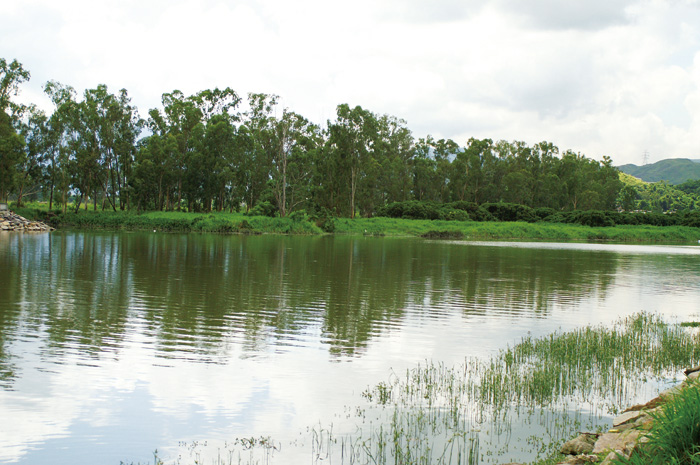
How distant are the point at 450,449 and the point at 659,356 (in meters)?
6.82

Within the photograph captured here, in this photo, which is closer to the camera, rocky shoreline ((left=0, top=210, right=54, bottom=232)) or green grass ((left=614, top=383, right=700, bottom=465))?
green grass ((left=614, top=383, right=700, bottom=465))

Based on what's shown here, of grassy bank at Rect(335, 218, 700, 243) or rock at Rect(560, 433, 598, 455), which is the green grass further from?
grassy bank at Rect(335, 218, 700, 243)

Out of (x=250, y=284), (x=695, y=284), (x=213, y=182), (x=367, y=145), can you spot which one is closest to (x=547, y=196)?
(x=367, y=145)

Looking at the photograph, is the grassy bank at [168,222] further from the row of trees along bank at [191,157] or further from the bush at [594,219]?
the bush at [594,219]

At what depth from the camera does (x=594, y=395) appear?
990cm

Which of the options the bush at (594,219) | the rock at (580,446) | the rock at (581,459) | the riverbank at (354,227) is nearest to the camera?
the rock at (581,459)

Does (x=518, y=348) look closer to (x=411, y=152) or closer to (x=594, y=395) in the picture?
(x=594, y=395)

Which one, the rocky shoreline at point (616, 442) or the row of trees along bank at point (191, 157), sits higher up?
the row of trees along bank at point (191, 157)

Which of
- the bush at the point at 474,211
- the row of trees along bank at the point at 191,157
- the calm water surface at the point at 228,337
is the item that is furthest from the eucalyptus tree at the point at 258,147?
the calm water surface at the point at 228,337

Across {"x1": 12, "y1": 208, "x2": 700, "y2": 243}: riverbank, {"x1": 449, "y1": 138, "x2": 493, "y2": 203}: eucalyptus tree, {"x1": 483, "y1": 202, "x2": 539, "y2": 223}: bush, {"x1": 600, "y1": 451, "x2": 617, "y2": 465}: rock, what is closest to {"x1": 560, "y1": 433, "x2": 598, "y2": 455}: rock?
{"x1": 600, "y1": 451, "x2": 617, "y2": 465}: rock

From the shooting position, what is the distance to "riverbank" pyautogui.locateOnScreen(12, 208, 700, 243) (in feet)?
255

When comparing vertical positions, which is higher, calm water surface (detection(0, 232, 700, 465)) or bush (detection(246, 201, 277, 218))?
bush (detection(246, 201, 277, 218))

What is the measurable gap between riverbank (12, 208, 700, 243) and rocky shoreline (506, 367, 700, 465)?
234 feet

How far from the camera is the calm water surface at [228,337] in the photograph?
26.0ft
